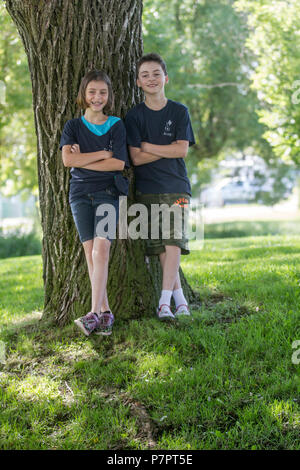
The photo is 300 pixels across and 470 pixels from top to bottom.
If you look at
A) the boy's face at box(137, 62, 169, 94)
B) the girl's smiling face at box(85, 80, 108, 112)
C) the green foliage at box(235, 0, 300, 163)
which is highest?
the green foliage at box(235, 0, 300, 163)

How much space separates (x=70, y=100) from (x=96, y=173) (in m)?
0.71

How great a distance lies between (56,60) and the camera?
3863mm

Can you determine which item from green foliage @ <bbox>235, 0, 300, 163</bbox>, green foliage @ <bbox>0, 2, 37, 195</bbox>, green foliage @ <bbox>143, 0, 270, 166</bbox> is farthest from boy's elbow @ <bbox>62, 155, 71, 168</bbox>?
green foliage @ <bbox>143, 0, 270, 166</bbox>

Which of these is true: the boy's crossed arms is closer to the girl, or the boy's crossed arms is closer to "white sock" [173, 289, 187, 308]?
the girl

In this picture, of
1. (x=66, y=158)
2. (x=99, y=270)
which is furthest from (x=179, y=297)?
(x=66, y=158)

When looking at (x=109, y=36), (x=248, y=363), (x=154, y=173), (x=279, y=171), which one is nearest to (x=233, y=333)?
A: (x=248, y=363)

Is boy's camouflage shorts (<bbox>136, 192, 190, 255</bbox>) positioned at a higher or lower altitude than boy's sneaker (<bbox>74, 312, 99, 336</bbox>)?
higher

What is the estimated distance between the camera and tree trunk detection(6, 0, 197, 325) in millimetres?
3834

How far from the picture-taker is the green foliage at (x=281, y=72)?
36.2 feet

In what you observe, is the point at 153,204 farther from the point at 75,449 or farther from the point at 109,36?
the point at 75,449

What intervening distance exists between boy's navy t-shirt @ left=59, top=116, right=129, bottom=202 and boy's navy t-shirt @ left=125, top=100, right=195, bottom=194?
22 cm

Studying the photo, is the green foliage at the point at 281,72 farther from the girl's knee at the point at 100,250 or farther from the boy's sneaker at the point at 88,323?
the boy's sneaker at the point at 88,323

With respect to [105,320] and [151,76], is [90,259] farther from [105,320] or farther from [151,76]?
[151,76]

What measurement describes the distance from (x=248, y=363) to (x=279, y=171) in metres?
25.9
